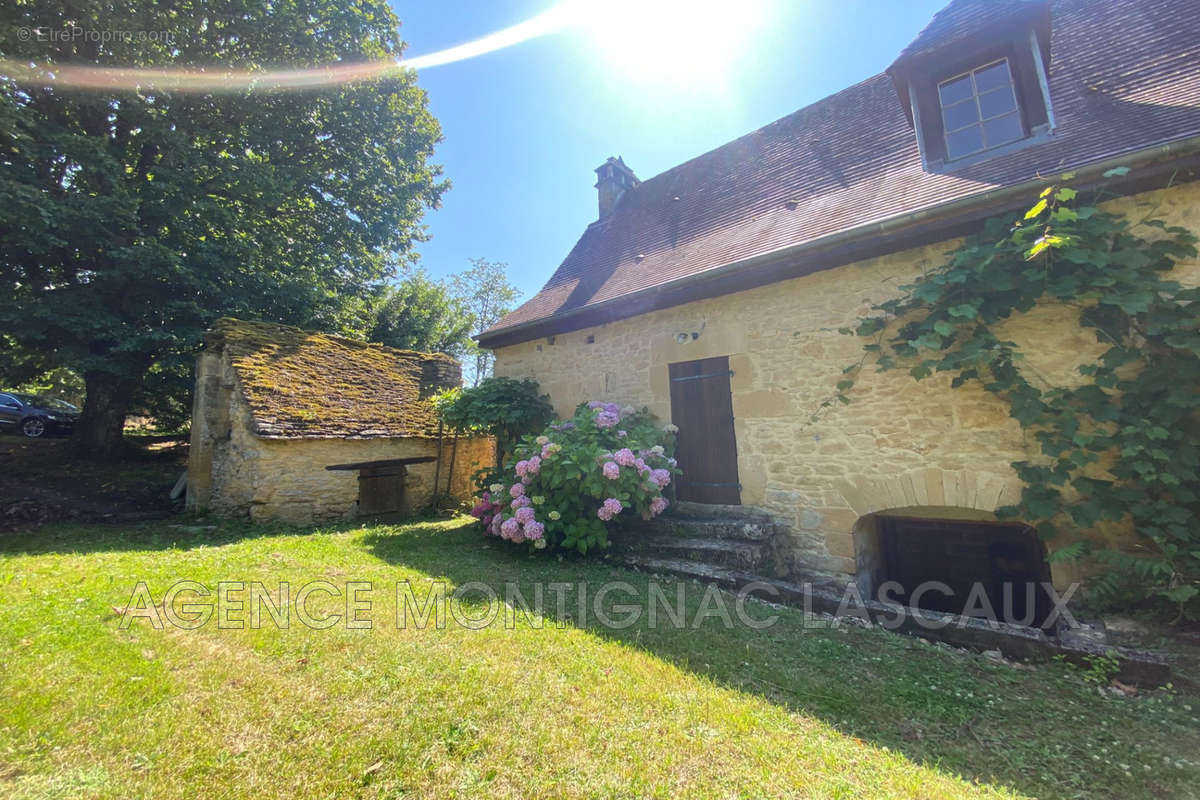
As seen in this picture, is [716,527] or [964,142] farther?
[716,527]

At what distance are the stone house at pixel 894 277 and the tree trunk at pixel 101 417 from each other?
11022 millimetres

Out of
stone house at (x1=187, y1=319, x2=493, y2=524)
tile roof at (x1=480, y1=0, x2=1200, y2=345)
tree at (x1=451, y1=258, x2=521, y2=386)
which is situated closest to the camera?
tile roof at (x1=480, y1=0, x2=1200, y2=345)

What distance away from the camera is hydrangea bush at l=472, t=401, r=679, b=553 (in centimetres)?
511

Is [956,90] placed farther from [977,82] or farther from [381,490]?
[381,490]

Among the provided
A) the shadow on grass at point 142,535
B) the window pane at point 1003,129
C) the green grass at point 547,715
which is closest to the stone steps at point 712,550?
the green grass at point 547,715

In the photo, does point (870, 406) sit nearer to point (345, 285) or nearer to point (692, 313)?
point (692, 313)

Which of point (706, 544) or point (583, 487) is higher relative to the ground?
point (583, 487)

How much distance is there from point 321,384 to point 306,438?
170cm

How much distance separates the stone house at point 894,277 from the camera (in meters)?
3.99

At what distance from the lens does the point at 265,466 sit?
725 centimetres

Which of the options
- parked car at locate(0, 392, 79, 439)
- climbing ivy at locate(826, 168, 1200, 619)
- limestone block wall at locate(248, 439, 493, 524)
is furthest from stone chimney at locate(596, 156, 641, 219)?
parked car at locate(0, 392, 79, 439)

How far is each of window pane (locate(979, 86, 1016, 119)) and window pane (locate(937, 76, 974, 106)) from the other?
171 millimetres

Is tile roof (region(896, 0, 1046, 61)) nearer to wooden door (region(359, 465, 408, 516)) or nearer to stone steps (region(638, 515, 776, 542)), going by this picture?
stone steps (region(638, 515, 776, 542))

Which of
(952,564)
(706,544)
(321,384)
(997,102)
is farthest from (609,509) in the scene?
(321,384)
